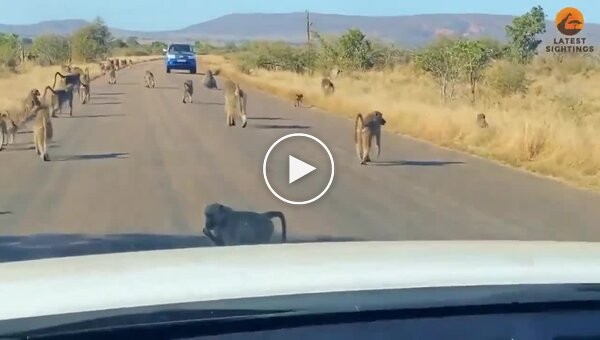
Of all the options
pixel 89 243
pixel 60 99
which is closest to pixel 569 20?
pixel 60 99

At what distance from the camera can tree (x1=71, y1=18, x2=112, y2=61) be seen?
149 ft

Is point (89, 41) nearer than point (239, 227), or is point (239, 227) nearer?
point (239, 227)

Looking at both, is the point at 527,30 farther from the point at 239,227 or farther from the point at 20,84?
the point at 239,227

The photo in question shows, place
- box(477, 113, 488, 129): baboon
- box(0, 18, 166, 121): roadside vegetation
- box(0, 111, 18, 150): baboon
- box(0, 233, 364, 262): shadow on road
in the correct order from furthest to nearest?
1. box(0, 18, 166, 121): roadside vegetation
2. box(477, 113, 488, 129): baboon
3. box(0, 111, 18, 150): baboon
4. box(0, 233, 364, 262): shadow on road

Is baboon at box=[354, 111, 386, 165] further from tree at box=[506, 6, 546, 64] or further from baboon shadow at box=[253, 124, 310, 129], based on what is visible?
tree at box=[506, 6, 546, 64]

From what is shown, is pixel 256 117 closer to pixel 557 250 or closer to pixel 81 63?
pixel 557 250

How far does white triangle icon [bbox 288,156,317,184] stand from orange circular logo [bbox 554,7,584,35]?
1781 centimetres

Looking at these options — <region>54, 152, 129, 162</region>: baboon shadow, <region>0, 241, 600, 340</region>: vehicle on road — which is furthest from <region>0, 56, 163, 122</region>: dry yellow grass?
<region>0, 241, 600, 340</region>: vehicle on road

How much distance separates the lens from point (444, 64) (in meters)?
38.2

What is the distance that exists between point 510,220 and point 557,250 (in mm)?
8403

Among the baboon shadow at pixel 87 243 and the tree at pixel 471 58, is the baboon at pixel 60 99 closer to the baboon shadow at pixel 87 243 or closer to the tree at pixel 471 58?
Answer: the baboon shadow at pixel 87 243

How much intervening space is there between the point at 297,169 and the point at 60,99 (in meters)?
9.19

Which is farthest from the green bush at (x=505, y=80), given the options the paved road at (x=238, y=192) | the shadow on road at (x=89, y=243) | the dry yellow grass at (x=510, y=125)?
the shadow on road at (x=89, y=243)

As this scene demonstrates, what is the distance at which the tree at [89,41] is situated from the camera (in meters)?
→ 45.3
